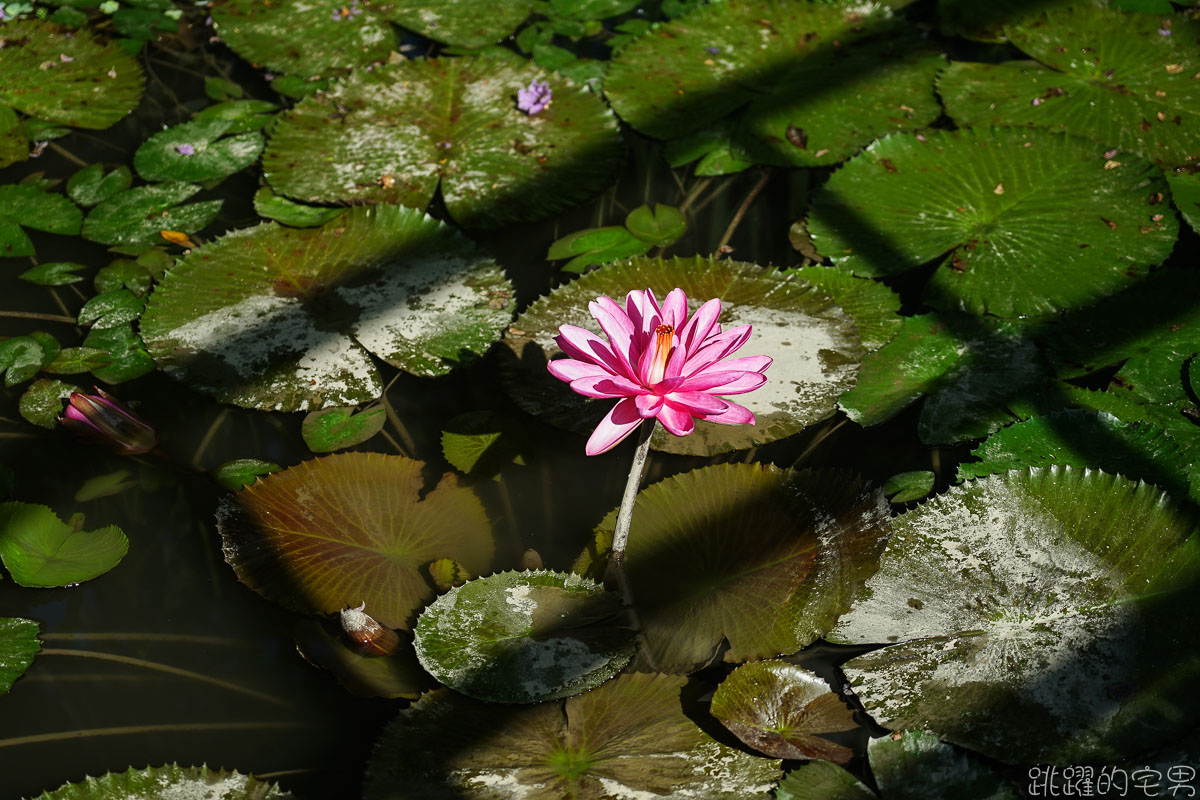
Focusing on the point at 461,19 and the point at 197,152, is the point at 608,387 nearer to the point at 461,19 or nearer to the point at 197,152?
the point at 197,152

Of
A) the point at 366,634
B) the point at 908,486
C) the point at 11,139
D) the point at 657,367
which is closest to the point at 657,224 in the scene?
the point at 908,486

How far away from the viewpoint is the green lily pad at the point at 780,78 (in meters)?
2.91

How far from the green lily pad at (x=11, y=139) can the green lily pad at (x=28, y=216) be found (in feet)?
0.67

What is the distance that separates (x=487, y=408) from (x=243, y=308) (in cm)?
78

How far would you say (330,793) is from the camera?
1.68m

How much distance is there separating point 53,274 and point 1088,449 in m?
2.98

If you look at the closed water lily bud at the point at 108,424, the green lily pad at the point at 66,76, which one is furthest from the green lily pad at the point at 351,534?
the green lily pad at the point at 66,76

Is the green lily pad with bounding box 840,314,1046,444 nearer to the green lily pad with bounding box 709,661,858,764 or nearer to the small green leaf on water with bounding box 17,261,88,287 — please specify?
the green lily pad with bounding box 709,661,858,764

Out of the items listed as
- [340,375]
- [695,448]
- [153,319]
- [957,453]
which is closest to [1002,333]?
[957,453]

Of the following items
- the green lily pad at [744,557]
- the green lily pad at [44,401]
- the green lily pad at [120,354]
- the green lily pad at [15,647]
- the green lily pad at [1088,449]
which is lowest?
the green lily pad at [15,647]

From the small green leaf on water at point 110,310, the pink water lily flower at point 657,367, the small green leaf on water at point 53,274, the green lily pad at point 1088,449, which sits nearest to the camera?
the pink water lily flower at point 657,367

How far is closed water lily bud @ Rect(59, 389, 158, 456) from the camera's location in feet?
7.10

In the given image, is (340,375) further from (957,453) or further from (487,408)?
(957,453)

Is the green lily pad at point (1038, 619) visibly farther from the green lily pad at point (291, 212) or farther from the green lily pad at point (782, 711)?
the green lily pad at point (291, 212)
